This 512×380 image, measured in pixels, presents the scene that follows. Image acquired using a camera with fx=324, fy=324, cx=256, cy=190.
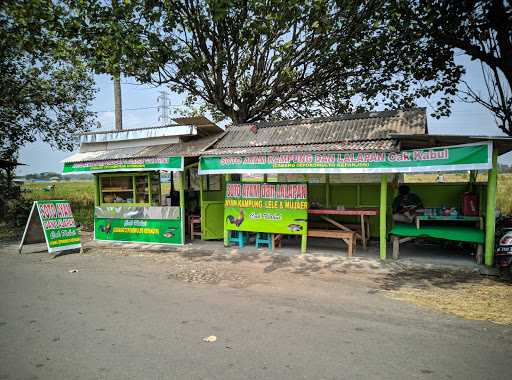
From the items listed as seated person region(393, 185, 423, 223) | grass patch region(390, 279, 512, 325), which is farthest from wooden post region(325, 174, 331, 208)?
grass patch region(390, 279, 512, 325)

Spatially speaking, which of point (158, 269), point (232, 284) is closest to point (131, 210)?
point (158, 269)

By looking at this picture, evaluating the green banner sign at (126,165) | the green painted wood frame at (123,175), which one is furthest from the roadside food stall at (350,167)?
the green painted wood frame at (123,175)

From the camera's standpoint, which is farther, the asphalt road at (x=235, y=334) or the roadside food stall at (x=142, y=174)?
the roadside food stall at (x=142, y=174)

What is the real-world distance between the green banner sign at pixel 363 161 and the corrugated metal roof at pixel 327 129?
672 mm

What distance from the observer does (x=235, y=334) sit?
3.91 metres

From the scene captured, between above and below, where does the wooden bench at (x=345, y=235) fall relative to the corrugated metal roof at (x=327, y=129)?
below

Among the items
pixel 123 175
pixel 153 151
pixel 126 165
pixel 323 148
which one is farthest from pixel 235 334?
pixel 123 175

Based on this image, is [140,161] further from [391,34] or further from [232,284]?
[391,34]

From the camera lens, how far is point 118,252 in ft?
30.0

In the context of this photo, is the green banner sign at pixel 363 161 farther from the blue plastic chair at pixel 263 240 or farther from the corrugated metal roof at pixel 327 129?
the blue plastic chair at pixel 263 240

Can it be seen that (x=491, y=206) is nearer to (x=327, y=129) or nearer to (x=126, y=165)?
(x=327, y=129)

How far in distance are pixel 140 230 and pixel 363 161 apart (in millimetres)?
6917

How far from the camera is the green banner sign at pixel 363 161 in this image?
21.0ft

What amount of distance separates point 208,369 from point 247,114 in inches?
444
